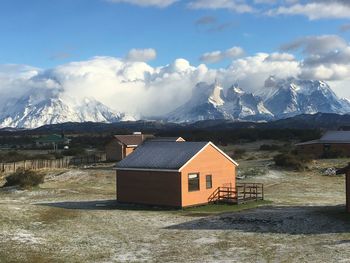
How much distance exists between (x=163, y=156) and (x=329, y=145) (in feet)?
172

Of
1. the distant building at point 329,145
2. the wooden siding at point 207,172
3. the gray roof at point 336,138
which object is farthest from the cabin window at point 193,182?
the gray roof at point 336,138

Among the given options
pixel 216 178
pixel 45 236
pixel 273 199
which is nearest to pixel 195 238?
pixel 45 236

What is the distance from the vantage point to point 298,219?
32.9m

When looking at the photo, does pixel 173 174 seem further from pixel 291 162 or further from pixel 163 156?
pixel 291 162

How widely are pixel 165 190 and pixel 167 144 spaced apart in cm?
487

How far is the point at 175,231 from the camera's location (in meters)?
30.3

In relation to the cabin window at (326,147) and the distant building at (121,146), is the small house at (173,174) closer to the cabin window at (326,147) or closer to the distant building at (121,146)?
the distant building at (121,146)

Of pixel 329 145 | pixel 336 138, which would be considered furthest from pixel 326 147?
pixel 336 138

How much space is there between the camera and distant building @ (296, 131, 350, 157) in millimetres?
85688

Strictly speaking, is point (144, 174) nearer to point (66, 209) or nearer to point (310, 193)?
point (66, 209)

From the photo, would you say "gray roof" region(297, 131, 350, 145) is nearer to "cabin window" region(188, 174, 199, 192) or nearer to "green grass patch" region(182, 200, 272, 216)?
"green grass patch" region(182, 200, 272, 216)

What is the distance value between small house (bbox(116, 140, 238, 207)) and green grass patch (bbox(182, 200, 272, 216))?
72 cm

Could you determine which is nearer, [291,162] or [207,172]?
[207,172]

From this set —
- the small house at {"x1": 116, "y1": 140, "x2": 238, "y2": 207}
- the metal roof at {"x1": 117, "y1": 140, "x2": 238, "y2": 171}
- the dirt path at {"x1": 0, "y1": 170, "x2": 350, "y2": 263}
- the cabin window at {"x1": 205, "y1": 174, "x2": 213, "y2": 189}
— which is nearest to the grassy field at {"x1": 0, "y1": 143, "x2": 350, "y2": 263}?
the dirt path at {"x1": 0, "y1": 170, "x2": 350, "y2": 263}
